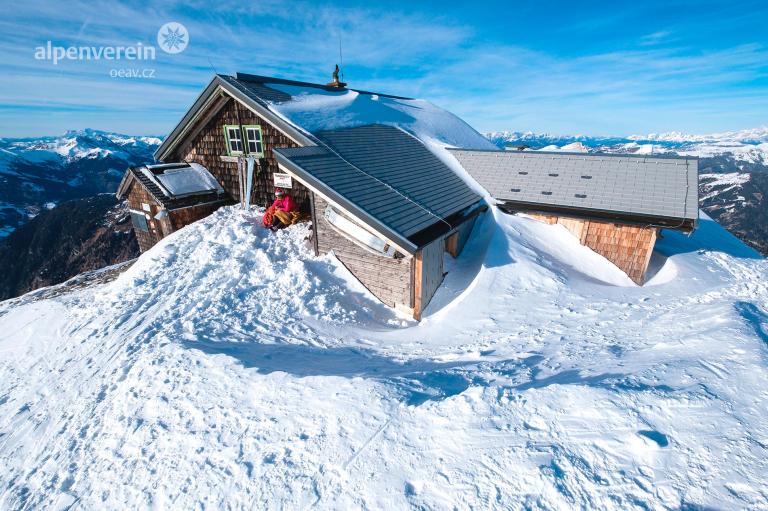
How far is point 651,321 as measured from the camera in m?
7.82

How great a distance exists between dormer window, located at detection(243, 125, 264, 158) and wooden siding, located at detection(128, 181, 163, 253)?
181 inches

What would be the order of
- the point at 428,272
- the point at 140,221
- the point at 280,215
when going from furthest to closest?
the point at 140,221 → the point at 280,215 → the point at 428,272

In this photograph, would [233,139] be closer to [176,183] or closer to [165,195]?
[176,183]

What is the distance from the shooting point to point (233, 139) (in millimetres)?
14000

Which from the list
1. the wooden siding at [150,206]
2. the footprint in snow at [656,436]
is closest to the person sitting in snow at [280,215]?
the wooden siding at [150,206]

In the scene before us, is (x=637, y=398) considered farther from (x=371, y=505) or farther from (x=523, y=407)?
(x=371, y=505)

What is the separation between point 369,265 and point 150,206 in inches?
431

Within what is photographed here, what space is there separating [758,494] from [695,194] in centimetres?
1226

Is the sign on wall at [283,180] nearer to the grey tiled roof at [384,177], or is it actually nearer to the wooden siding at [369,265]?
the grey tiled roof at [384,177]

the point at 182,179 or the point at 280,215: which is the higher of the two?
the point at 182,179

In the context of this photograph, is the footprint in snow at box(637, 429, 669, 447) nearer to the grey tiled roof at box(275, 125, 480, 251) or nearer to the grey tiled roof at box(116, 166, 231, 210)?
the grey tiled roof at box(275, 125, 480, 251)

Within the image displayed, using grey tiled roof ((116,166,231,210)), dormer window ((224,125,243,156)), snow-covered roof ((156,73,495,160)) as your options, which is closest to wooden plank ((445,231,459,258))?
snow-covered roof ((156,73,495,160))

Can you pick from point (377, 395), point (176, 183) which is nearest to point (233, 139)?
point (176, 183)

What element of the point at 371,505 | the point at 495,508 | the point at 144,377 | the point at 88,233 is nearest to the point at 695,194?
the point at 495,508
